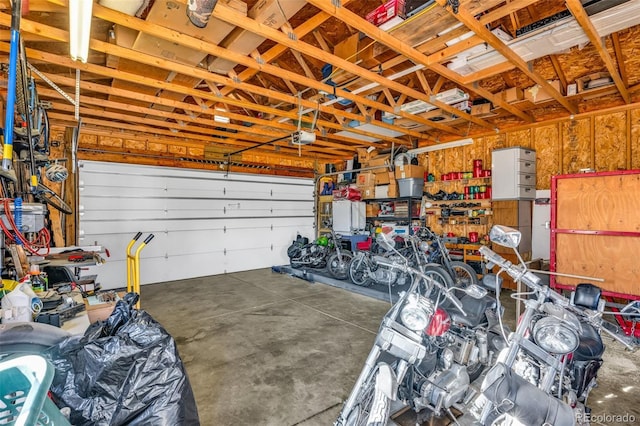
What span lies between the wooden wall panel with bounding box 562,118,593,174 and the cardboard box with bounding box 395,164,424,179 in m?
2.29

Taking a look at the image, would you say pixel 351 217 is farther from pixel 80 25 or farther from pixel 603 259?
pixel 80 25

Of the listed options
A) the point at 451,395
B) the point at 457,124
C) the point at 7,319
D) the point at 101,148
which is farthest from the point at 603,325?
the point at 101,148

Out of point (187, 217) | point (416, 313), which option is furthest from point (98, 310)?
point (187, 217)

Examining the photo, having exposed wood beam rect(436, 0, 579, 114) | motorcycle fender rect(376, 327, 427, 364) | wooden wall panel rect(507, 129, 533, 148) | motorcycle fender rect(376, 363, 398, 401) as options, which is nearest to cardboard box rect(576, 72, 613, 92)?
exposed wood beam rect(436, 0, 579, 114)

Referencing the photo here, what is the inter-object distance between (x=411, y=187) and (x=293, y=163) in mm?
3409

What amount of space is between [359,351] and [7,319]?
8.42ft

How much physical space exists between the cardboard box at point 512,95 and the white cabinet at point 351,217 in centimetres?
366

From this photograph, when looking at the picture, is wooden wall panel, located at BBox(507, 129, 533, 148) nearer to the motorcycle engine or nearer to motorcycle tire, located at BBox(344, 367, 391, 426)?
the motorcycle engine

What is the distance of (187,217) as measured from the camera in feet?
21.8

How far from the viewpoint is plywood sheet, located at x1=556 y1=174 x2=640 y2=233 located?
3370mm

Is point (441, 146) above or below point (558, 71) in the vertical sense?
below

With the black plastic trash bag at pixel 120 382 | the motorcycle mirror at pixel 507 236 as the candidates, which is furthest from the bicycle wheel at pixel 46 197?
the motorcycle mirror at pixel 507 236

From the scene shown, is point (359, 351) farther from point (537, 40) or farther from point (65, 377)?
point (537, 40)

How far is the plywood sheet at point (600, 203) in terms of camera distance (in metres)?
3.37
